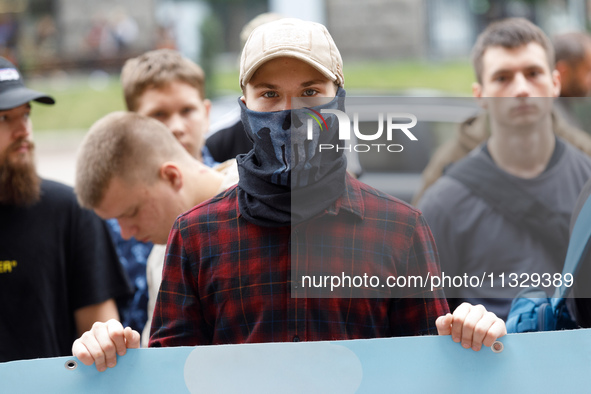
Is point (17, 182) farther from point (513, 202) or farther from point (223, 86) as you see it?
point (223, 86)

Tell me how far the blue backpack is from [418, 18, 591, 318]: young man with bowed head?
0.17 ft

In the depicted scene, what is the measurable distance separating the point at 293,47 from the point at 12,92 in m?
1.68

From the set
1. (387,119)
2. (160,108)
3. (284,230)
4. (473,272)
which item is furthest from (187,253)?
(160,108)

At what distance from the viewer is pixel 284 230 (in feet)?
Result: 6.59

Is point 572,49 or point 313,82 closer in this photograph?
point 313,82

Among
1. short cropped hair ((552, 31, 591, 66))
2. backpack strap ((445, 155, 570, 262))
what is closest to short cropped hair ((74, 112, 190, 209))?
backpack strap ((445, 155, 570, 262))

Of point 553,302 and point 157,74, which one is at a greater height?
point 157,74

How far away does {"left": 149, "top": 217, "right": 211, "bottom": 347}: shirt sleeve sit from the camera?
204cm

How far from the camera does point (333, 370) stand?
2018mm

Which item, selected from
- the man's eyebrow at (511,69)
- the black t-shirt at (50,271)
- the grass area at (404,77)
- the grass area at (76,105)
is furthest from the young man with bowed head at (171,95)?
the grass area at (76,105)

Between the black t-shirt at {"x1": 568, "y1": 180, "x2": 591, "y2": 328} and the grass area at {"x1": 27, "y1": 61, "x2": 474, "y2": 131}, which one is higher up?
the grass area at {"x1": 27, "y1": 61, "x2": 474, "y2": 131}

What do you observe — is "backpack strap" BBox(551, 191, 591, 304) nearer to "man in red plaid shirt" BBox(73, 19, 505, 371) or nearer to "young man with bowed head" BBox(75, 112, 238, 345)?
"man in red plaid shirt" BBox(73, 19, 505, 371)

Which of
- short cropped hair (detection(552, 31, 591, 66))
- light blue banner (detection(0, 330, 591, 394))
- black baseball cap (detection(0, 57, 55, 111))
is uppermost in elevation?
short cropped hair (detection(552, 31, 591, 66))

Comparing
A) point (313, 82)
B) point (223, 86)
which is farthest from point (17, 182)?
point (223, 86)
